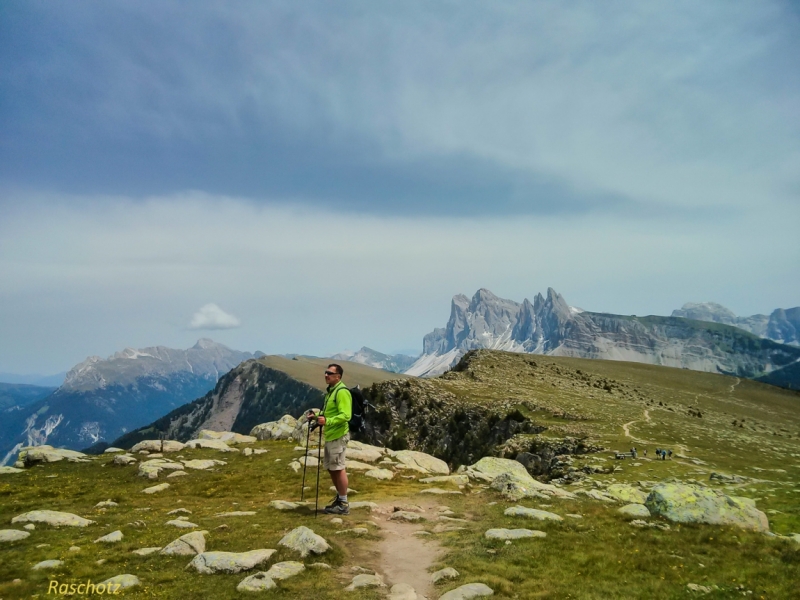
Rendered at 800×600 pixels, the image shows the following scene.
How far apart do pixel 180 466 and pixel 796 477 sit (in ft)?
178

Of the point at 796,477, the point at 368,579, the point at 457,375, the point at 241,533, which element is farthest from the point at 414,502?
the point at 457,375

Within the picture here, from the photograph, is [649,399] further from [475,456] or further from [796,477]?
[796,477]

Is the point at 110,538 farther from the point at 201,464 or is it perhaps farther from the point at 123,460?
the point at 123,460

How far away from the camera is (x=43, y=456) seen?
123ft

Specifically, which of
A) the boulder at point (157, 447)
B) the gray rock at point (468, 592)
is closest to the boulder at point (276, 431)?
the boulder at point (157, 447)

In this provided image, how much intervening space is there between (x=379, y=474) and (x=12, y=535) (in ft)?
72.7

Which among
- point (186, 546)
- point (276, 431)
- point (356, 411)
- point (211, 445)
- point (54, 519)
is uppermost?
point (356, 411)

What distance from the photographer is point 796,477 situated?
1565 inches

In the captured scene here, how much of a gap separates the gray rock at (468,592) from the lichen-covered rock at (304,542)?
503 centimetres

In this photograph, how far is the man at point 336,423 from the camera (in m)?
19.7

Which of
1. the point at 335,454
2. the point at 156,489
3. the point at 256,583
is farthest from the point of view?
the point at 156,489

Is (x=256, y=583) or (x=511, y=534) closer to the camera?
(x=256, y=583)

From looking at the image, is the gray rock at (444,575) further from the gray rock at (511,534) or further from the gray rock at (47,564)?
the gray rock at (47,564)

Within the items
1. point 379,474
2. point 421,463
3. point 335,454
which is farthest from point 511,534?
point 421,463
